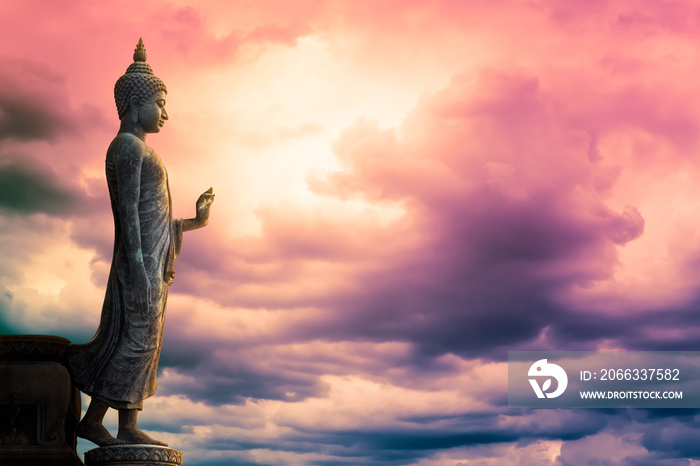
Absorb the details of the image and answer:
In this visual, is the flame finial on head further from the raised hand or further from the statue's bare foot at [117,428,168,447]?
the statue's bare foot at [117,428,168,447]

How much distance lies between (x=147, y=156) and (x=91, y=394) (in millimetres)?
3817

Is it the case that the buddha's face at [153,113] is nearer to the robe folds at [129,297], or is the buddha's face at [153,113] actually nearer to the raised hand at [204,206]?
the robe folds at [129,297]

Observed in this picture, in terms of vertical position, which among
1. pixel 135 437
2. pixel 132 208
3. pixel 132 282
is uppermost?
pixel 132 208

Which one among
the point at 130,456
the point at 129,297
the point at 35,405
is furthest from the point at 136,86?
the point at 130,456

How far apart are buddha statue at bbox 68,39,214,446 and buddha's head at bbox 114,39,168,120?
0.05 feet

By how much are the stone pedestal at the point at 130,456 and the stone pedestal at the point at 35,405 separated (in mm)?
470

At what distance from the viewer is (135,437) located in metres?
13.2

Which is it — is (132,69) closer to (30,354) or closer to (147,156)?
(147,156)

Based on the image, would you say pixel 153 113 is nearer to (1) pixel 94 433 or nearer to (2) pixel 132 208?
(2) pixel 132 208

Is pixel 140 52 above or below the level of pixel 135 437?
above

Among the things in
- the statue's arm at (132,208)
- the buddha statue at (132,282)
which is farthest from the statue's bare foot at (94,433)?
the statue's arm at (132,208)

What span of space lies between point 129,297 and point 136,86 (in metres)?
3.41

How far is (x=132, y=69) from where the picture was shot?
1417cm

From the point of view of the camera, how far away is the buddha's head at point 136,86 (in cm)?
1398
